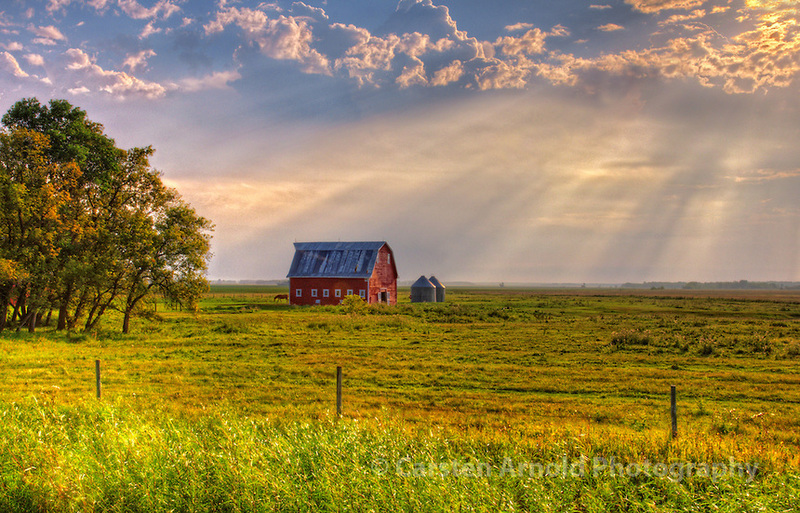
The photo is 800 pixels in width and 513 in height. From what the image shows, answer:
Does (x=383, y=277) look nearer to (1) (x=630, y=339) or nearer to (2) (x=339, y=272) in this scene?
(2) (x=339, y=272)

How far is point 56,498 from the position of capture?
6.35 meters

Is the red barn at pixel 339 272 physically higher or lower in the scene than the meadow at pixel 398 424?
higher

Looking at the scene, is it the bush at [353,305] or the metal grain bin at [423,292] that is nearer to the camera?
the bush at [353,305]

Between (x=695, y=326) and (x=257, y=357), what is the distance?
3571cm

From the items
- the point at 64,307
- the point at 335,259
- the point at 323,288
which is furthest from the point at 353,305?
the point at 64,307

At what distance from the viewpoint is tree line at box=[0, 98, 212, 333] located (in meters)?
26.2

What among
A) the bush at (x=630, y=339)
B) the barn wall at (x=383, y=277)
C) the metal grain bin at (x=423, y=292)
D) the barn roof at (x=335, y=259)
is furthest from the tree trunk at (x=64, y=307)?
the metal grain bin at (x=423, y=292)

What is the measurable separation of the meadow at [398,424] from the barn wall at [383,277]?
2892 cm

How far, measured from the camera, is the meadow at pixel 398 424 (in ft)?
20.2

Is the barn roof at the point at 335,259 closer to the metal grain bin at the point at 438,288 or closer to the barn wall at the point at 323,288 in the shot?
the barn wall at the point at 323,288

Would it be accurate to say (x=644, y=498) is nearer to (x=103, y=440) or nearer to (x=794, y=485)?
(x=794, y=485)

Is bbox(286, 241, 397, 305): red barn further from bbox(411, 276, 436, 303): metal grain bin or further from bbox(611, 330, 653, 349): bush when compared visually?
bbox(611, 330, 653, 349): bush

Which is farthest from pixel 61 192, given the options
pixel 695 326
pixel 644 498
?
pixel 695 326

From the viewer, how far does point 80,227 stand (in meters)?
27.5
